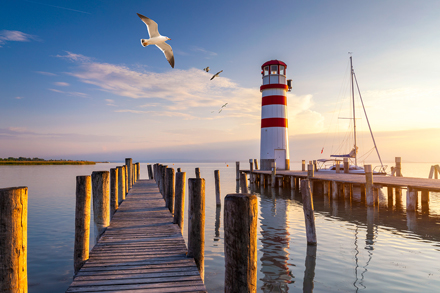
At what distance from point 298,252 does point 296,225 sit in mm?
4107

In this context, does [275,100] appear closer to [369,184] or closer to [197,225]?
[369,184]

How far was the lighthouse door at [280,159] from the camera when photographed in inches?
1112

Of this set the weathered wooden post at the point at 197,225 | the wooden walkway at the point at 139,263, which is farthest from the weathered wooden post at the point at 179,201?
the weathered wooden post at the point at 197,225

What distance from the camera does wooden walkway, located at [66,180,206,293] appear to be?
403 cm

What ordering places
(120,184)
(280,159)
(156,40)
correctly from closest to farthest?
(156,40) < (120,184) < (280,159)

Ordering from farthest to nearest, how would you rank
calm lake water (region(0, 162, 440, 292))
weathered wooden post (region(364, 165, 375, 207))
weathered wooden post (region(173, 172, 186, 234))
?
weathered wooden post (region(364, 165, 375, 207)) → weathered wooden post (region(173, 172, 186, 234)) → calm lake water (region(0, 162, 440, 292))

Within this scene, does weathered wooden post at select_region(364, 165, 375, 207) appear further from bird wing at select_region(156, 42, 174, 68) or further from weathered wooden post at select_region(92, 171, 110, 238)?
weathered wooden post at select_region(92, 171, 110, 238)

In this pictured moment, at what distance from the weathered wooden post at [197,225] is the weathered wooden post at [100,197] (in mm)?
2382

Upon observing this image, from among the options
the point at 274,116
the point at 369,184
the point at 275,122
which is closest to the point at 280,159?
the point at 275,122

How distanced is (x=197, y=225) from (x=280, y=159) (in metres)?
24.1

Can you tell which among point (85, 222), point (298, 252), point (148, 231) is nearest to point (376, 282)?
point (298, 252)

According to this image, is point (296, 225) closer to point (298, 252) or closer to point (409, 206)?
point (298, 252)

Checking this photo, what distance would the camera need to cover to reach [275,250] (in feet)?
29.9

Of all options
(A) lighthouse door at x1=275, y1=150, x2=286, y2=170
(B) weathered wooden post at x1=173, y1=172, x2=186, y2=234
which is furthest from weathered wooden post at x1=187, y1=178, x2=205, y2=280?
(A) lighthouse door at x1=275, y1=150, x2=286, y2=170
